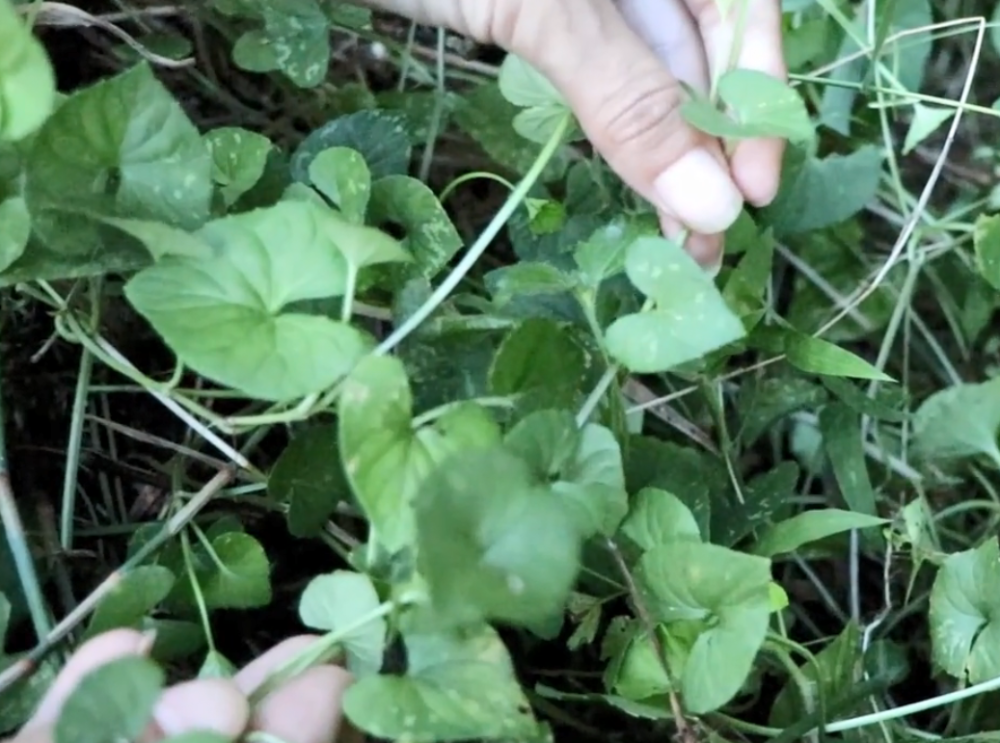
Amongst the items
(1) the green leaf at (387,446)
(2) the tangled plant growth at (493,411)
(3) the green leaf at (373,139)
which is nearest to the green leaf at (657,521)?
(2) the tangled plant growth at (493,411)

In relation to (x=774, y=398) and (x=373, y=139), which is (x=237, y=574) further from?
(x=774, y=398)

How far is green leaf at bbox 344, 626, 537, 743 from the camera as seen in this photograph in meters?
0.33

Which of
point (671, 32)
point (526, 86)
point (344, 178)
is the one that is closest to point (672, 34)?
point (671, 32)

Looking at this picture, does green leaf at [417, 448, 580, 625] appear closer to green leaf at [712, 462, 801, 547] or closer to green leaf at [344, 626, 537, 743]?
green leaf at [344, 626, 537, 743]

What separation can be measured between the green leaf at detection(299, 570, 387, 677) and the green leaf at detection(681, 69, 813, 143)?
0.21m

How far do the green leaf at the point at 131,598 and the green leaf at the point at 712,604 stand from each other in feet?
0.62

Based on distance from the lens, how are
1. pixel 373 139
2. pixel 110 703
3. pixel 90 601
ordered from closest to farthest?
1. pixel 110 703
2. pixel 90 601
3. pixel 373 139

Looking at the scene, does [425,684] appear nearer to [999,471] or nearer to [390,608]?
[390,608]

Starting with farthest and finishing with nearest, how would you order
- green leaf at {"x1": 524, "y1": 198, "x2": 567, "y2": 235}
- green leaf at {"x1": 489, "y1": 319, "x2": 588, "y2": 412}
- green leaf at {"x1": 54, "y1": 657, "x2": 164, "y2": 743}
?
green leaf at {"x1": 524, "y1": 198, "x2": 567, "y2": 235} → green leaf at {"x1": 489, "y1": 319, "x2": 588, "y2": 412} → green leaf at {"x1": 54, "y1": 657, "x2": 164, "y2": 743}

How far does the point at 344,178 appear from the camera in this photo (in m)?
0.44

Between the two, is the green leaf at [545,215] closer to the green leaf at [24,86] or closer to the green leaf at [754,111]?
the green leaf at [754,111]

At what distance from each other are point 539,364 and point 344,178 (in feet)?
0.36

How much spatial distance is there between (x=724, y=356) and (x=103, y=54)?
17.5 inches

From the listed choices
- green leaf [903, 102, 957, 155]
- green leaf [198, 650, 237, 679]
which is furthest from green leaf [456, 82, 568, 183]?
green leaf [198, 650, 237, 679]
